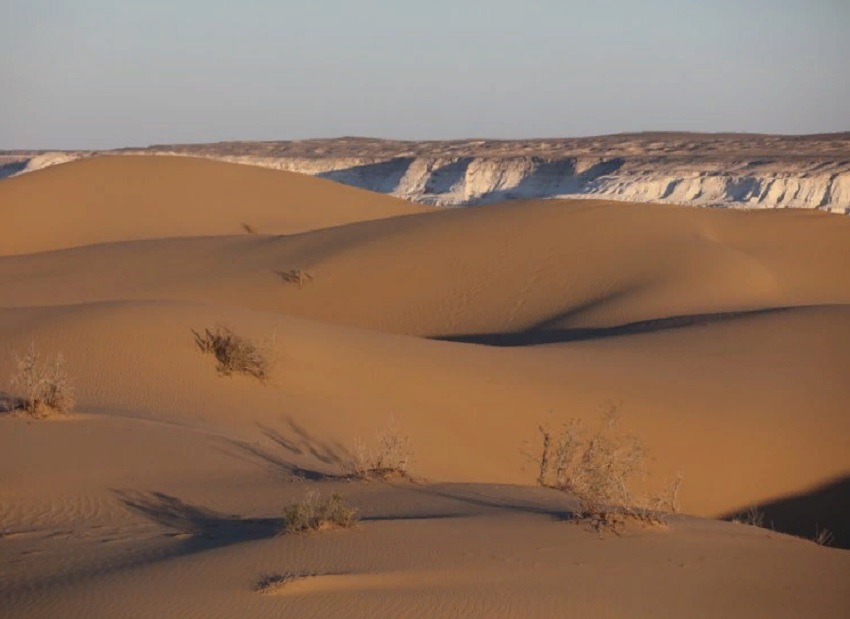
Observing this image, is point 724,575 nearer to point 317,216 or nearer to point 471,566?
point 471,566

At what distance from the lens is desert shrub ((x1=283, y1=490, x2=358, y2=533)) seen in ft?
23.5

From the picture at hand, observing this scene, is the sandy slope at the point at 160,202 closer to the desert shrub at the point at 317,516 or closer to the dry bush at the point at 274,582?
the desert shrub at the point at 317,516

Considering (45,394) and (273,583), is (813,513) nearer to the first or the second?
(45,394)

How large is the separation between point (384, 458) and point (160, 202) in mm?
30955

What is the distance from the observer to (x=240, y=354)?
503 inches

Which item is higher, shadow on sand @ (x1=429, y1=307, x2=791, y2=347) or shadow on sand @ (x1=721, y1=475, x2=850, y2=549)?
shadow on sand @ (x1=429, y1=307, x2=791, y2=347)

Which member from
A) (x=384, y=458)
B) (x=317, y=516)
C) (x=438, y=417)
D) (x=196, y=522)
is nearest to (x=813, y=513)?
(x=438, y=417)

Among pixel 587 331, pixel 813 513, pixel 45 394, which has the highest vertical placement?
pixel 587 331

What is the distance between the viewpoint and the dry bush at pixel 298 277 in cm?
2566

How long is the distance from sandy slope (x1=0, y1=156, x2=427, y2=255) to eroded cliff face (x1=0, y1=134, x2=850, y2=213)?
2113 cm

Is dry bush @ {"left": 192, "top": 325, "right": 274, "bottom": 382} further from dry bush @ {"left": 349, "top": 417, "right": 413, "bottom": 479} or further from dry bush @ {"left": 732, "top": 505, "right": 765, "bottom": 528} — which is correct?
dry bush @ {"left": 732, "top": 505, "right": 765, "bottom": 528}

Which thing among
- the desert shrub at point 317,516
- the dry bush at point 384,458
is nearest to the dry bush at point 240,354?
the dry bush at point 384,458

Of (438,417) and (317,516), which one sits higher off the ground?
(438,417)

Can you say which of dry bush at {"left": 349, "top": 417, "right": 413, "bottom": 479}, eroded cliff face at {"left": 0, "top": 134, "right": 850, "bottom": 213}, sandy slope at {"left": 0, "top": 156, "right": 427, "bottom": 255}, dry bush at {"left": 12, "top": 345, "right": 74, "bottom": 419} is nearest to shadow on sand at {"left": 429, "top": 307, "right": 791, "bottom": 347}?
dry bush at {"left": 349, "top": 417, "right": 413, "bottom": 479}
